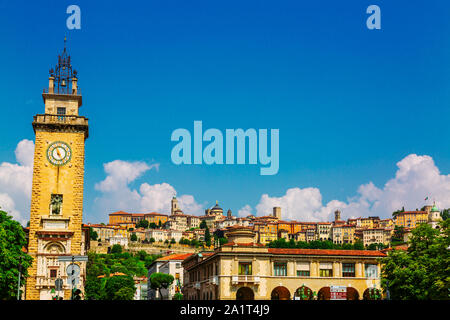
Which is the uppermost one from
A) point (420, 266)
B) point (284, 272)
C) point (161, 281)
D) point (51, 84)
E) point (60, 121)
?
point (51, 84)

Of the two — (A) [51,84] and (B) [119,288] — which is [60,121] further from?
(B) [119,288]

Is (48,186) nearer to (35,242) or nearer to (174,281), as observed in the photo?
(35,242)

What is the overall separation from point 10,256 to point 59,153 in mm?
22401

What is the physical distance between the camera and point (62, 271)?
69.6m

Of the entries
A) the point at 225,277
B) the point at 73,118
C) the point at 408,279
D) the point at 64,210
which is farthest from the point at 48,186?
the point at 408,279

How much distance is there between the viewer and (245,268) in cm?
7906

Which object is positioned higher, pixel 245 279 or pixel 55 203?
pixel 55 203

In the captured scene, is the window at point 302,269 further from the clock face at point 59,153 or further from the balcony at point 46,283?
the clock face at point 59,153

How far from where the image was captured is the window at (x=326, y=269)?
82.3 metres

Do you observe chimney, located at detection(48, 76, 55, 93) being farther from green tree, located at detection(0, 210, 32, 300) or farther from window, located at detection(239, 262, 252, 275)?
window, located at detection(239, 262, 252, 275)

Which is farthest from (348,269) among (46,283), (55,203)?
(55,203)

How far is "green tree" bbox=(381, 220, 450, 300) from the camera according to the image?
5622cm
